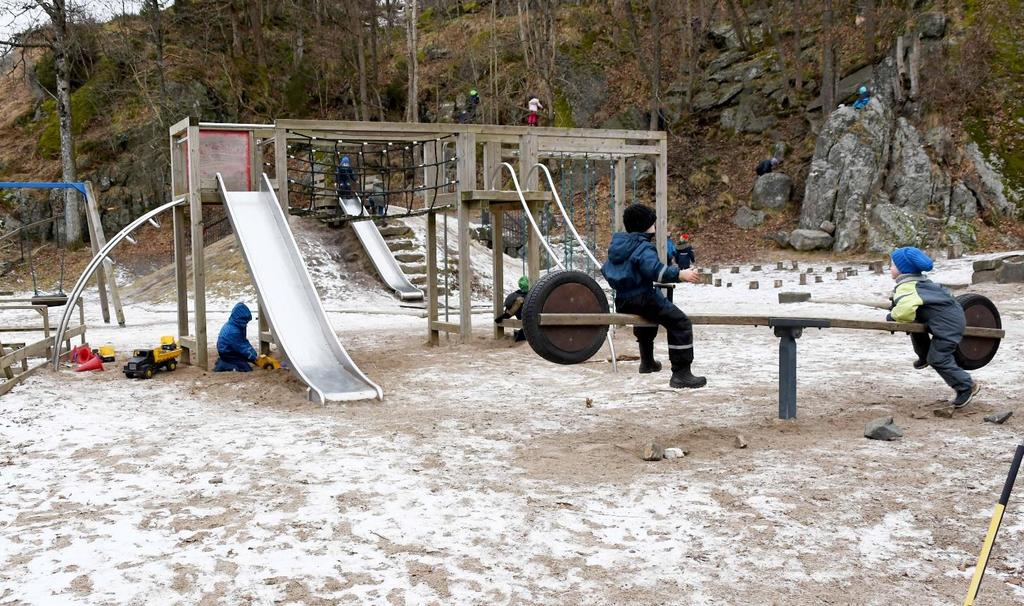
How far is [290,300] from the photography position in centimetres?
922

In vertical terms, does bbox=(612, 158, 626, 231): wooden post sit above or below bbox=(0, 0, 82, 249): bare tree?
below

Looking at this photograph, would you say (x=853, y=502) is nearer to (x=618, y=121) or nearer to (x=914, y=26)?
(x=914, y=26)

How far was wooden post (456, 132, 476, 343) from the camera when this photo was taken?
11156mm

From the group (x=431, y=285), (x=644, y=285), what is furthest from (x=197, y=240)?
(x=644, y=285)

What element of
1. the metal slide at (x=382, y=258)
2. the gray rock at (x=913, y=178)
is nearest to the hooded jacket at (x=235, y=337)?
the metal slide at (x=382, y=258)

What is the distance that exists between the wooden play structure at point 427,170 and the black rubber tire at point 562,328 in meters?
3.94

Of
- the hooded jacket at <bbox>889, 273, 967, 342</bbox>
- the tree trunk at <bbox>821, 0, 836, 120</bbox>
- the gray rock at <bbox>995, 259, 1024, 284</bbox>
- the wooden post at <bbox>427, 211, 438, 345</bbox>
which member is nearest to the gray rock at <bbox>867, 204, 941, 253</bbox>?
the tree trunk at <bbox>821, 0, 836, 120</bbox>

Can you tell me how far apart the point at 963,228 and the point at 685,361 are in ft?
61.3

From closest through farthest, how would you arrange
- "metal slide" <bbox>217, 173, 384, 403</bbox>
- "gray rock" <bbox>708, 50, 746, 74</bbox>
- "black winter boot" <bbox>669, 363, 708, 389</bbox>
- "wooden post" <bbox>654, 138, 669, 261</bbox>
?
1. "black winter boot" <bbox>669, 363, 708, 389</bbox>
2. "metal slide" <bbox>217, 173, 384, 403</bbox>
3. "wooden post" <bbox>654, 138, 669, 261</bbox>
4. "gray rock" <bbox>708, 50, 746, 74</bbox>

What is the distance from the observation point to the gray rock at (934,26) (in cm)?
2470

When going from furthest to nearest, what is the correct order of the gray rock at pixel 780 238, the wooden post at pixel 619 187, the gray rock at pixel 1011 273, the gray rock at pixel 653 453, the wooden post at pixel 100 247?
the gray rock at pixel 780 238
the gray rock at pixel 1011 273
the wooden post at pixel 100 247
the wooden post at pixel 619 187
the gray rock at pixel 653 453

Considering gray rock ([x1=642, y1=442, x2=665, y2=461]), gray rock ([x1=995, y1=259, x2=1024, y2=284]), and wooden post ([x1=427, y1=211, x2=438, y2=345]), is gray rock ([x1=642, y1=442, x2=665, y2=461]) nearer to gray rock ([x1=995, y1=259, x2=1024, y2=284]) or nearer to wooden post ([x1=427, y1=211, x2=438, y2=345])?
wooden post ([x1=427, y1=211, x2=438, y2=345])

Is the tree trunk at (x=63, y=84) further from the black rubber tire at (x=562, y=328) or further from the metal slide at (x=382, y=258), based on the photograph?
the black rubber tire at (x=562, y=328)

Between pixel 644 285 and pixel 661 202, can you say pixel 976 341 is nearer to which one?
pixel 644 285
